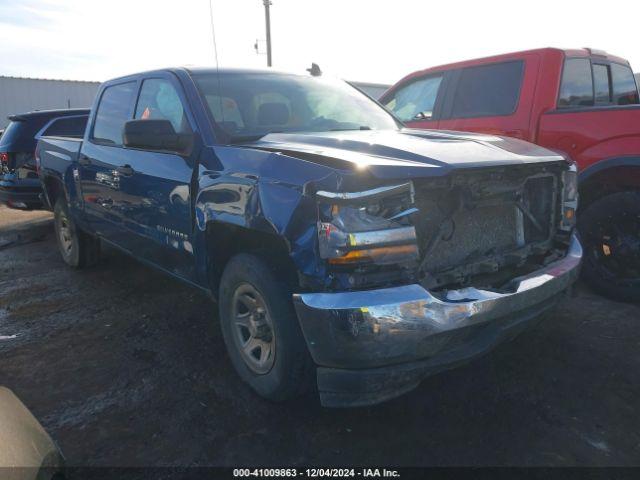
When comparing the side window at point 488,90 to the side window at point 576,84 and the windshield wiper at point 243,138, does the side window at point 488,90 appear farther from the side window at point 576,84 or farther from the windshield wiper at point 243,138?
the windshield wiper at point 243,138

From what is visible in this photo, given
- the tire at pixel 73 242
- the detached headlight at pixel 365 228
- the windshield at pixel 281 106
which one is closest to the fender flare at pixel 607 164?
the windshield at pixel 281 106

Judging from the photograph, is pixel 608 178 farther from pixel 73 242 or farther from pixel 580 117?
pixel 73 242

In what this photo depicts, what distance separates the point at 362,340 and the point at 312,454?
28.2 inches

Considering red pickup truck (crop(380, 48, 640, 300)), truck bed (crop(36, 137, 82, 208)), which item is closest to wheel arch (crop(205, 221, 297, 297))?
red pickup truck (crop(380, 48, 640, 300))

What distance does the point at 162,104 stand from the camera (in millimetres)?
3523

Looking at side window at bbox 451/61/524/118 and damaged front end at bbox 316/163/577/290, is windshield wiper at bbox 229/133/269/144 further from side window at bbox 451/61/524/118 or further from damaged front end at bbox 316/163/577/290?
side window at bbox 451/61/524/118

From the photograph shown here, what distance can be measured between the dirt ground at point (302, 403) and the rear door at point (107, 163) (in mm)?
851

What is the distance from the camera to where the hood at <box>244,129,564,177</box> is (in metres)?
2.18

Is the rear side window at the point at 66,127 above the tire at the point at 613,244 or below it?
above

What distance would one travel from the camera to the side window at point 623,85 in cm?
495

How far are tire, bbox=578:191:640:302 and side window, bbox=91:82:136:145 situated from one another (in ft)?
12.6

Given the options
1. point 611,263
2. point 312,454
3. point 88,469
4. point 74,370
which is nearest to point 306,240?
point 312,454

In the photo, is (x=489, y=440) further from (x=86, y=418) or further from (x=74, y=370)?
(x=74, y=370)

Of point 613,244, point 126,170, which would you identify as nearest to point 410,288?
point 126,170
